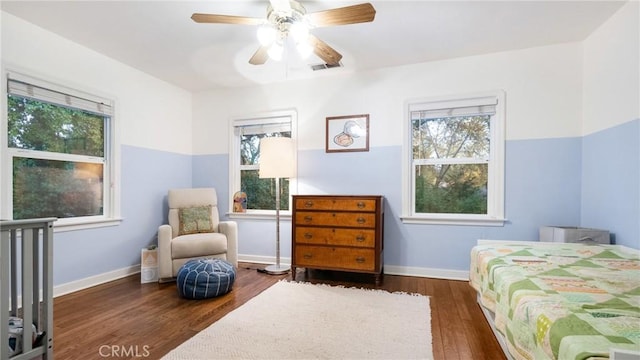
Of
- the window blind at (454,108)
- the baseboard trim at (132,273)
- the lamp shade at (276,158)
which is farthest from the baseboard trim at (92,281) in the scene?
the window blind at (454,108)

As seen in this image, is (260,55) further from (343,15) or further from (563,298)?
(563,298)

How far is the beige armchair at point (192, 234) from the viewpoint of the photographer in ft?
9.41

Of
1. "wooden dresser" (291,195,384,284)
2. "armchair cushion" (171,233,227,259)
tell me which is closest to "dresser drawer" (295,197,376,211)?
"wooden dresser" (291,195,384,284)

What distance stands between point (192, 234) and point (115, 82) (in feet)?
6.17

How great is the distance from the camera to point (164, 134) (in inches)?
145

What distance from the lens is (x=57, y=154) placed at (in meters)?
2.63

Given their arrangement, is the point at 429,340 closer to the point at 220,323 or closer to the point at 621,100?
the point at 220,323

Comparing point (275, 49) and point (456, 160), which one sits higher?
point (275, 49)

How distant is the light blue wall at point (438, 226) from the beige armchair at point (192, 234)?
50cm

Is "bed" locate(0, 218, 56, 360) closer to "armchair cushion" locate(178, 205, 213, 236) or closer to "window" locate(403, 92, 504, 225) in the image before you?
"armchair cushion" locate(178, 205, 213, 236)

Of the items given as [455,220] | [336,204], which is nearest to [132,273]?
[336,204]

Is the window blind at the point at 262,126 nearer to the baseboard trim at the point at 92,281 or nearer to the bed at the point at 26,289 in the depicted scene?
the baseboard trim at the point at 92,281

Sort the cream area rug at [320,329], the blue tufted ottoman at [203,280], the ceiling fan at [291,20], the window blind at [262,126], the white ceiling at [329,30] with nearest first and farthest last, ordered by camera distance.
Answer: the cream area rug at [320,329] < the ceiling fan at [291,20] < the white ceiling at [329,30] < the blue tufted ottoman at [203,280] < the window blind at [262,126]

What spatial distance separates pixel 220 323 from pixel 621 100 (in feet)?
11.5
